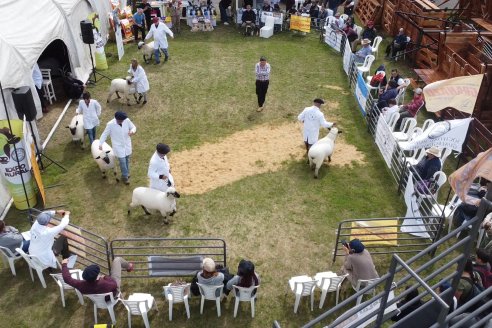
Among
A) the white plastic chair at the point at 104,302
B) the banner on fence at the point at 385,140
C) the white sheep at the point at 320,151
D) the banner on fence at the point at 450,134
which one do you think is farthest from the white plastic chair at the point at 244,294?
the banner on fence at the point at 385,140

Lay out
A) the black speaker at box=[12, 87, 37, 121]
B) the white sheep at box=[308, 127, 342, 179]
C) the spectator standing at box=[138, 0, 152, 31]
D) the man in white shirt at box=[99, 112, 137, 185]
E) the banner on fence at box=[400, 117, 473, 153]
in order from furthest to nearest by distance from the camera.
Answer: the spectator standing at box=[138, 0, 152, 31] → the white sheep at box=[308, 127, 342, 179] → the man in white shirt at box=[99, 112, 137, 185] → the black speaker at box=[12, 87, 37, 121] → the banner on fence at box=[400, 117, 473, 153]

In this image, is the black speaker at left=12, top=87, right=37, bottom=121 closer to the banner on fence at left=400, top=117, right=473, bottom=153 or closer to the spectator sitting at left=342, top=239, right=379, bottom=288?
the spectator sitting at left=342, top=239, right=379, bottom=288

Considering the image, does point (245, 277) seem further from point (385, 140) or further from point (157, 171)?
point (385, 140)

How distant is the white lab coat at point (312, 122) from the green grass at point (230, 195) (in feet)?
3.09

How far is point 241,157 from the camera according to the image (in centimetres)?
1266

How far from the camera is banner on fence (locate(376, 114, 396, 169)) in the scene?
11.8 meters

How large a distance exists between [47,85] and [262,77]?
707 centimetres

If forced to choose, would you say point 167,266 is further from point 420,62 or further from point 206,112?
point 420,62

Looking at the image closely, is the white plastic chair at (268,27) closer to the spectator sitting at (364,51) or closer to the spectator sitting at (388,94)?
the spectator sitting at (364,51)

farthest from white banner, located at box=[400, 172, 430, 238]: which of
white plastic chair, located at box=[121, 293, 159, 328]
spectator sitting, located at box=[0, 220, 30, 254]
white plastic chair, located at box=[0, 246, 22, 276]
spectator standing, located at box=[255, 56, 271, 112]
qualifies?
white plastic chair, located at box=[0, 246, 22, 276]

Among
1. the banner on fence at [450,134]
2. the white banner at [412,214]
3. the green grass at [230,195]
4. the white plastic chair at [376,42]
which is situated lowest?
the green grass at [230,195]

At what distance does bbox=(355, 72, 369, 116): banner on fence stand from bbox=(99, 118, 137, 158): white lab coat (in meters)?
7.53

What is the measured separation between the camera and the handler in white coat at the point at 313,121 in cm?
1160

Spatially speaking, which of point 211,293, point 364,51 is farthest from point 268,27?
point 211,293
